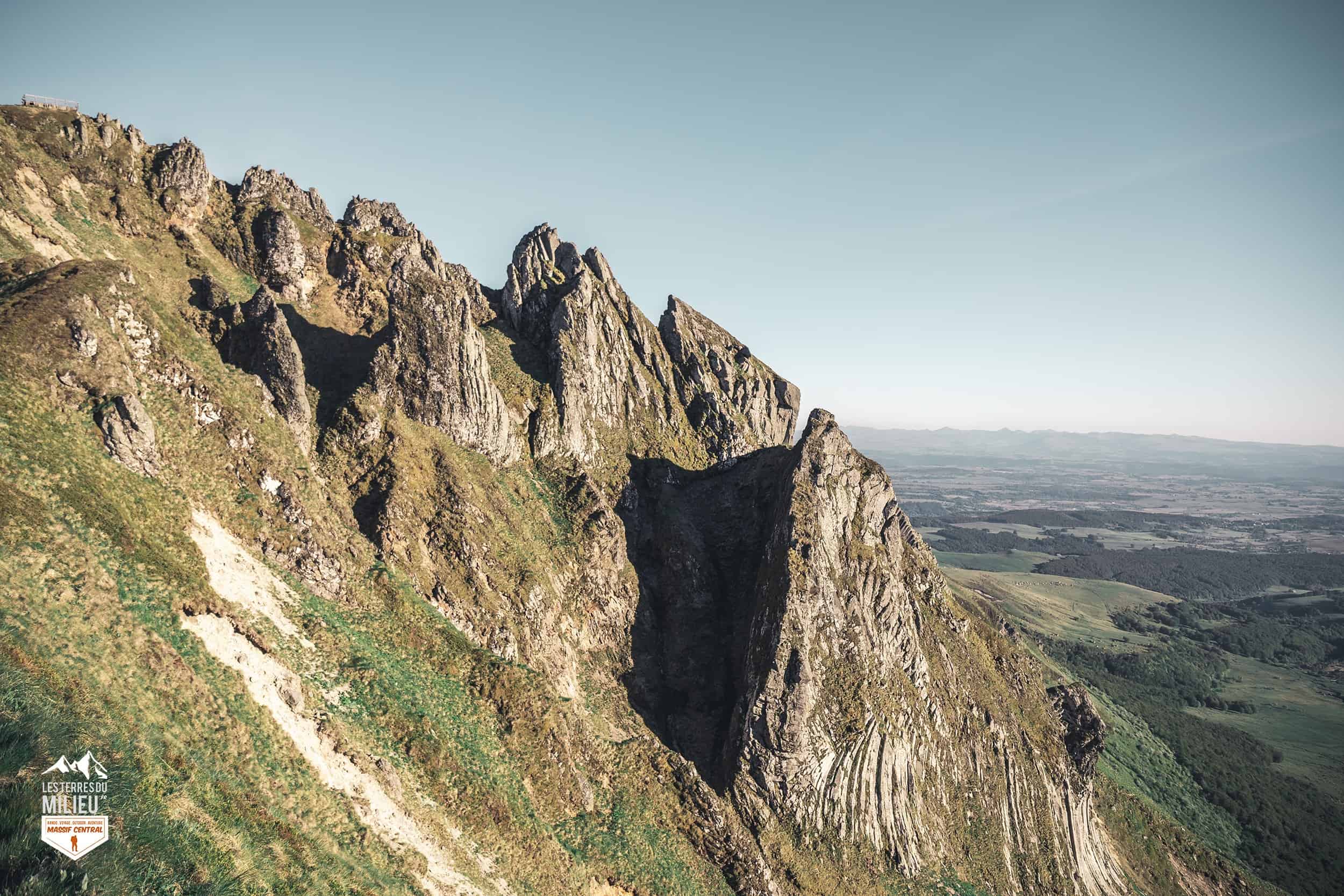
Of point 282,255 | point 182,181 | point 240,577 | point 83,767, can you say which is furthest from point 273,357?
point 83,767

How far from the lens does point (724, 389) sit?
82.4m

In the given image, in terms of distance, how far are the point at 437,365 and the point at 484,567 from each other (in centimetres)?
1887

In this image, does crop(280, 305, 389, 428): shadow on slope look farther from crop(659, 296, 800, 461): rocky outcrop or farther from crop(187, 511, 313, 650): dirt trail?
crop(659, 296, 800, 461): rocky outcrop

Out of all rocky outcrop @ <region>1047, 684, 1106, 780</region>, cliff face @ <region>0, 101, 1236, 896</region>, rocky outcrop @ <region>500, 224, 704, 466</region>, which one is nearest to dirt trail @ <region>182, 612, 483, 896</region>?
cliff face @ <region>0, 101, 1236, 896</region>

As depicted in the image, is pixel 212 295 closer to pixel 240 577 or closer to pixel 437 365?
pixel 437 365

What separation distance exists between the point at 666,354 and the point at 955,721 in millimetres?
52871

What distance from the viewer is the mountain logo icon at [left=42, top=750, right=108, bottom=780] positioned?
14930mm

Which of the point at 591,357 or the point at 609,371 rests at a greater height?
the point at 591,357

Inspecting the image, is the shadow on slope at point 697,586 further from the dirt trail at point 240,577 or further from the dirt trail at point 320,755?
the dirt trail at point 240,577

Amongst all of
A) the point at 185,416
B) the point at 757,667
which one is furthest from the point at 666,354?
the point at 185,416

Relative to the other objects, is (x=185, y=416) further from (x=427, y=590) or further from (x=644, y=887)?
(x=644, y=887)

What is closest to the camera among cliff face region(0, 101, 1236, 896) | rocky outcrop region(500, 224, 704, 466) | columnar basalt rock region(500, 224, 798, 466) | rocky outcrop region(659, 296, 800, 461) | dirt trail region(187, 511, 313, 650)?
cliff face region(0, 101, 1236, 896)

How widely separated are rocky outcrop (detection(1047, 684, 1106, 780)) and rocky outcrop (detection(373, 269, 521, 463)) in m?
75.0

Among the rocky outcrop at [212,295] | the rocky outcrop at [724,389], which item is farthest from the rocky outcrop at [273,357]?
the rocky outcrop at [724,389]
